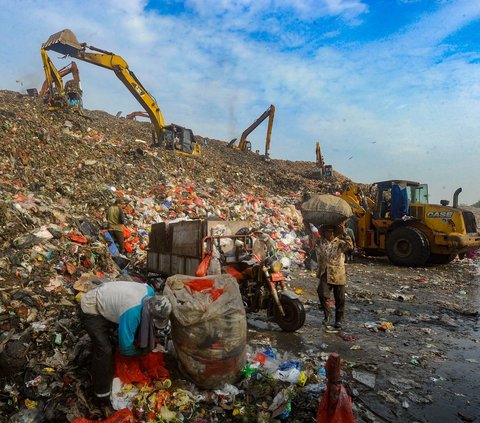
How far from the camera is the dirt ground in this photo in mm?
3125

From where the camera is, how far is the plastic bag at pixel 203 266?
482 cm

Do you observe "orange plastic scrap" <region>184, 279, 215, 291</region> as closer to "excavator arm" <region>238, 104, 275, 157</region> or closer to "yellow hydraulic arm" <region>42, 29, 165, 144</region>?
"yellow hydraulic arm" <region>42, 29, 165, 144</region>

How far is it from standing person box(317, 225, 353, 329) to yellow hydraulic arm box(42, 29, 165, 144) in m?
13.6

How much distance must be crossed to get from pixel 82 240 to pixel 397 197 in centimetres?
812

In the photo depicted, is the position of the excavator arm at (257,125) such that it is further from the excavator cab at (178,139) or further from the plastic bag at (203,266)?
the plastic bag at (203,266)

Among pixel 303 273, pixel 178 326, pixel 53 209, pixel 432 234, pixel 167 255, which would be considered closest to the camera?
pixel 178 326

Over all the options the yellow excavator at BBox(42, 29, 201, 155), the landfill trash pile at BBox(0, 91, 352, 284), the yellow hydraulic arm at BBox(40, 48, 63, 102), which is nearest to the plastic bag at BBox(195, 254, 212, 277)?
the landfill trash pile at BBox(0, 91, 352, 284)

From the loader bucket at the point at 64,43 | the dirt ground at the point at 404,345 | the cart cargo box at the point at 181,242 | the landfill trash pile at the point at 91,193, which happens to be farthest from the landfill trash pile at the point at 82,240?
the loader bucket at the point at 64,43

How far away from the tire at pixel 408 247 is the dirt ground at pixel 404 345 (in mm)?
1428

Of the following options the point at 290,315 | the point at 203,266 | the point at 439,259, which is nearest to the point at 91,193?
the point at 203,266

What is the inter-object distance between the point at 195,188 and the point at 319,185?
754cm

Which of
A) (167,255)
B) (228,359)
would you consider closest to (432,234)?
(167,255)

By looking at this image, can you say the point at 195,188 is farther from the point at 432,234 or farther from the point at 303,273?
the point at 432,234

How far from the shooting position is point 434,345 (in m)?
4.52
